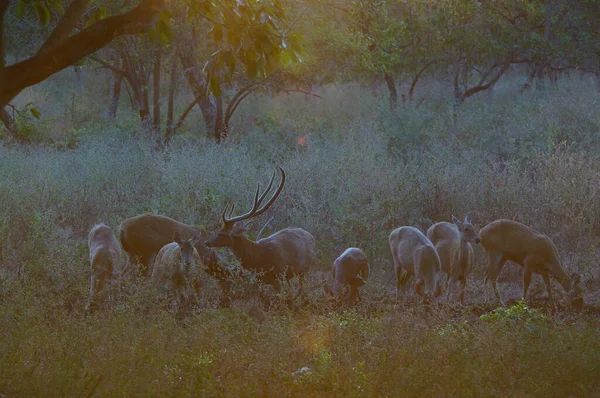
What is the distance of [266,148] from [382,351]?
11.8m

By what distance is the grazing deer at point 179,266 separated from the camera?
8859mm

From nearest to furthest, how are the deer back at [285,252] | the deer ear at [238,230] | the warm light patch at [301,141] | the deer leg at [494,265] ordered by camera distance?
the deer ear at [238,230], the deer back at [285,252], the deer leg at [494,265], the warm light patch at [301,141]

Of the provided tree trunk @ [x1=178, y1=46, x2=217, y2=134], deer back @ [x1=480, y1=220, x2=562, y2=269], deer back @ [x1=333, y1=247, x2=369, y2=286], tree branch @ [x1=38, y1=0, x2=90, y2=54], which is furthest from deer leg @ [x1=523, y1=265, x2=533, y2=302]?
tree trunk @ [x1=178, y1=46, x2=217, y2=134]

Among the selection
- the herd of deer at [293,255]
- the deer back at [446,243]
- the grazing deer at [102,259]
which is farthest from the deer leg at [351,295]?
the grazing deer at [102,259]

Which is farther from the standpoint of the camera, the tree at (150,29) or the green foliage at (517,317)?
the green foliage at (517,317)

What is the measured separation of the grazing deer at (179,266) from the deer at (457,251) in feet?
10.1

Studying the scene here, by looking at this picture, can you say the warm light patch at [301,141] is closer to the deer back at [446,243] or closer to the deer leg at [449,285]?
the deer back at [446,243]

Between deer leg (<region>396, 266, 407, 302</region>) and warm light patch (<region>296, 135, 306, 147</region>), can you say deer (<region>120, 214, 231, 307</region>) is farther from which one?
warm light patch (<region>296, 135, 306, 147</region>)

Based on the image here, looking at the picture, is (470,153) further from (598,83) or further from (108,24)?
(598,83)

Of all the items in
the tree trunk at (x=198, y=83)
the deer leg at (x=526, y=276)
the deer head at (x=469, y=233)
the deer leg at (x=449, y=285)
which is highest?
the tree trunk at (x=198, y=83)

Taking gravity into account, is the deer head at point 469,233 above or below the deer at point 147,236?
above

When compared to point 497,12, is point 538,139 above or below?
below

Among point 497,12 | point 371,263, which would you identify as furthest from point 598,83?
point 371,263

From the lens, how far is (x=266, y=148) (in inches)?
701
